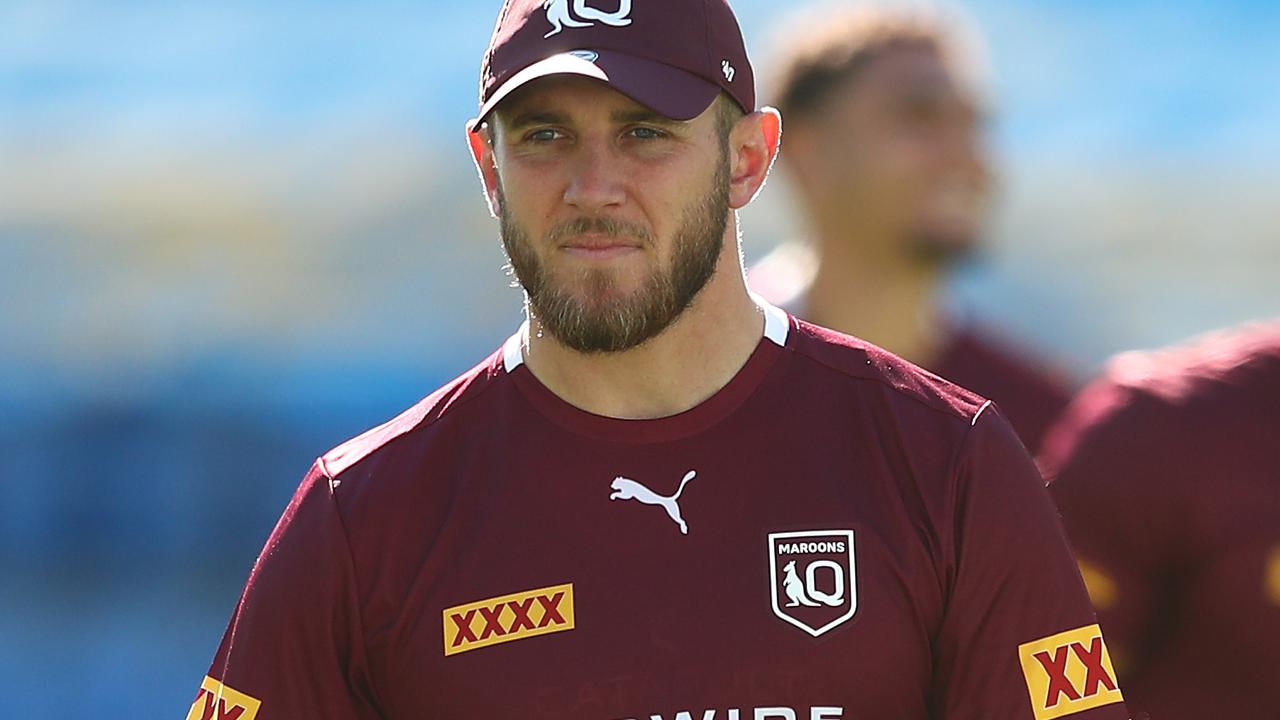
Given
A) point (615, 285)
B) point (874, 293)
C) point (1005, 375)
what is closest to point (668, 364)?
point (615, 285)

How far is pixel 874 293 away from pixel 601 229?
163 centimetres

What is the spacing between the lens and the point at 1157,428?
2520 millimetres

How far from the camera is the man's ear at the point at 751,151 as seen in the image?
210 centimetres

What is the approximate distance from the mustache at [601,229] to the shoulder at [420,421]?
20 cm

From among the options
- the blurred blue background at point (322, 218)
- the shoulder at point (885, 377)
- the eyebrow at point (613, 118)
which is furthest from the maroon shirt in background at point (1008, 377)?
the blurred blue background at point (322, 218)

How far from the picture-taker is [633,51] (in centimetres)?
203

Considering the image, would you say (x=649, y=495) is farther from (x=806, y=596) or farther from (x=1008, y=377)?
(x=1008, y=377)

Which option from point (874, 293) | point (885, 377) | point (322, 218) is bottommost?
point (885, 377)

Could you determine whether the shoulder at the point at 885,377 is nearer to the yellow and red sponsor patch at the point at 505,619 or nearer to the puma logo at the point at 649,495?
the puma logo at the point at 649,495

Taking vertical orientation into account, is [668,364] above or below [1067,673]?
above

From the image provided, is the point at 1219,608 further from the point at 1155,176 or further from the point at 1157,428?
the point at 1155,176

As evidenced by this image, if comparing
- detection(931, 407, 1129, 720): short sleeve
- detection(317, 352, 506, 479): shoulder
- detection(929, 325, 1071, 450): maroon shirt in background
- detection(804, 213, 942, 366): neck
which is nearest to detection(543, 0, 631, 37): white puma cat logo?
detection(317, 352, 506, 479): shoulder

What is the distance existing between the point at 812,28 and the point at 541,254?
5.90ft

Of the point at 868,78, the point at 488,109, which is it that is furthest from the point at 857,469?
the point at 868,78
